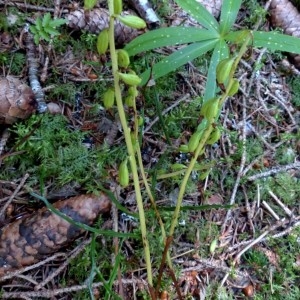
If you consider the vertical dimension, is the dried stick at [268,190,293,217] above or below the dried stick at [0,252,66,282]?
above

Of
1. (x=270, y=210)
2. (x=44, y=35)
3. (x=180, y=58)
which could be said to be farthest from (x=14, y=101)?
(x=270, y=210)

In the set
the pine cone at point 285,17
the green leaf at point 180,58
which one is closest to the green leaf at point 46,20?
the green leaf at point 180,58

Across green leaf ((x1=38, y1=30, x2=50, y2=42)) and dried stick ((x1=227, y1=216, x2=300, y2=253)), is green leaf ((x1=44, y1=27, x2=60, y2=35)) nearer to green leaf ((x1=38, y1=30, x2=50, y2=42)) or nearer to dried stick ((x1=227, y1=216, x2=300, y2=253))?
green leaf ((x1=38, y1=30, x2=50, y2=42))

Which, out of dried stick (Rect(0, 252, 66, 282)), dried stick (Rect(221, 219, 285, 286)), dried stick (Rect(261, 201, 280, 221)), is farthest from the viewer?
dried stick (Rect(261, 201, 280, 221))

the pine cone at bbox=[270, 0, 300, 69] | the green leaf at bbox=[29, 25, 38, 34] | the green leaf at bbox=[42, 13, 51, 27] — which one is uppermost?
the pine cone at bbox=[270, 0, 300, 69]

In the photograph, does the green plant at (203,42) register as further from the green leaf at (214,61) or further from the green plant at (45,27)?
the green plant at (45,27)

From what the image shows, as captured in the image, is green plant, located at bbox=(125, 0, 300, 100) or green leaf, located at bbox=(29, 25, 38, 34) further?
green leaf, located at bbox=(29, 25, 38, 34)

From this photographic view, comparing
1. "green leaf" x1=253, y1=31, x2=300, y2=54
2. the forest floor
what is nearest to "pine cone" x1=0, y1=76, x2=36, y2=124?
the forest floor
